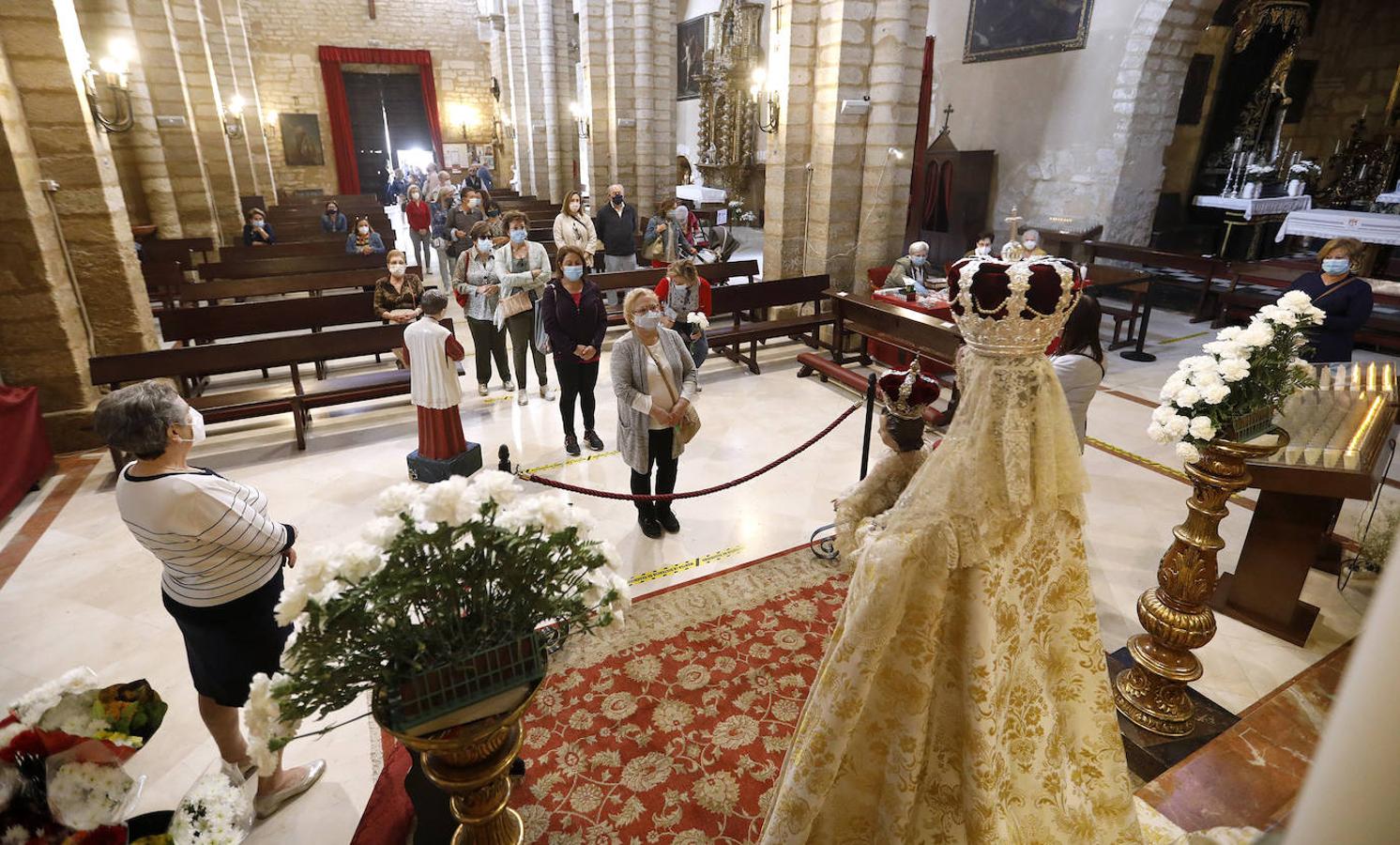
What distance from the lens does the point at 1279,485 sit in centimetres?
354

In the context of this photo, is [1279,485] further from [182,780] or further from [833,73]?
[833,73]

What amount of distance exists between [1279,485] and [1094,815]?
7.67 ft

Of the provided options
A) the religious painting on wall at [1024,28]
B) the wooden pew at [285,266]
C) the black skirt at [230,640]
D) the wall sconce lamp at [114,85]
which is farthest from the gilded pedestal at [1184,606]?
the religious painting on wall at [1024,28]

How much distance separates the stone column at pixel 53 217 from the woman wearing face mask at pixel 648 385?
5.43 metres

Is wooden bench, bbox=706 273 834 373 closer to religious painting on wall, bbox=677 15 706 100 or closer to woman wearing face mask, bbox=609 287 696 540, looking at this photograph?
woman wearing face mask, bbox=609 287 696 540

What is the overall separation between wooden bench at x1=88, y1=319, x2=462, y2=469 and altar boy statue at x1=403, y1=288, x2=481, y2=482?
0.64m

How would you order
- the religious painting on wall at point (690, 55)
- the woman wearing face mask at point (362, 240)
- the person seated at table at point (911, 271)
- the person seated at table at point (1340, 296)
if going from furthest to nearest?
the religious painting on wall at point (690, 55), the woman wearing face mask at point (362, 240), the person seated at table at point (911, 271), the person seated at table at point (1340, 296)

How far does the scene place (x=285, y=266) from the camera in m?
10.6

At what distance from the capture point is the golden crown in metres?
1.83

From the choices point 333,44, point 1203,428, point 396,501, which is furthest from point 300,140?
point 1203,428

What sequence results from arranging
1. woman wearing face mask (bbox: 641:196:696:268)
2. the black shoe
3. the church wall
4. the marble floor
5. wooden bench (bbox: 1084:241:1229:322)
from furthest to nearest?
the church wall, wooden bench (bbox: 1084:241:1229:322), woman wearing face mask (bbox: 641:196:696:268), the black shoe, the marble floor

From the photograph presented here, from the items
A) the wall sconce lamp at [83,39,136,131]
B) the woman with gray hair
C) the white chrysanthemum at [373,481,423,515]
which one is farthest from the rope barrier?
the wall sconce lamp at [83,39,136,131]

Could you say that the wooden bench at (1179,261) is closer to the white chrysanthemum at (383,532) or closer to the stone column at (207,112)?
the white chrysanthemum at (383,532)

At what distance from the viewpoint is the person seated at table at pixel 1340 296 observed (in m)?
5.59
